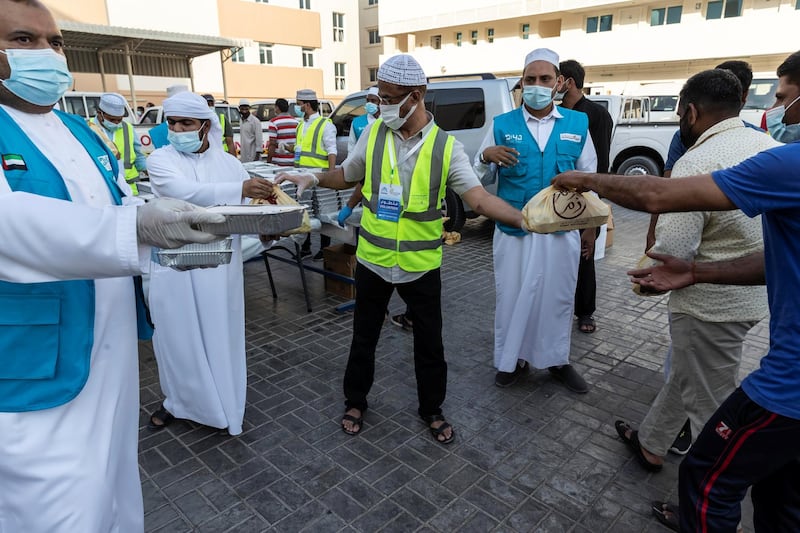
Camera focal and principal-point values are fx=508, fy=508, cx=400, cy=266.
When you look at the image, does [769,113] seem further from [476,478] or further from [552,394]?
[476,478]

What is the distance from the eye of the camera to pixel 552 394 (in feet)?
12.0

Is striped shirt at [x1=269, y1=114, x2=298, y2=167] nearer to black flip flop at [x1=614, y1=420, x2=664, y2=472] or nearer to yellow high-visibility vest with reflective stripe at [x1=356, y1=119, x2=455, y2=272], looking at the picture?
yellow high-visibility vest with reflective stripe at [x1=356, y1=119, x2=455, y2=272]

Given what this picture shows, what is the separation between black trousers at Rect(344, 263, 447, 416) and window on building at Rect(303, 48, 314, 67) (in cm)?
3165

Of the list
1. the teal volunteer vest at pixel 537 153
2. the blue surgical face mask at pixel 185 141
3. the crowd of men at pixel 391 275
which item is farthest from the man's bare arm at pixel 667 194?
the blue surgical face mask at pixel 185 141

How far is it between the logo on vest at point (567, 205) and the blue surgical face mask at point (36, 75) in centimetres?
199

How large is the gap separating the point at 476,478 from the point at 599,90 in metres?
26.0

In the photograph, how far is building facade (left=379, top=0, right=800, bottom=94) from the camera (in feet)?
73.5

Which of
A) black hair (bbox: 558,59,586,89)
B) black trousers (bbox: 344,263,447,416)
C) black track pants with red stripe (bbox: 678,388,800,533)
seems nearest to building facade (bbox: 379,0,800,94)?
black hair (bbox: 558,59,586,89)

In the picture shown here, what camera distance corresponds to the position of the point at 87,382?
1572mm

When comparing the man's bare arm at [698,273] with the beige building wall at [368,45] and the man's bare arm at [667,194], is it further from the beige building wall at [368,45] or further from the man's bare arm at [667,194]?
the beige building wall at [368,45]

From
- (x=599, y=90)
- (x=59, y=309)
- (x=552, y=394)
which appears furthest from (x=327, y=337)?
(x=599, y=90)

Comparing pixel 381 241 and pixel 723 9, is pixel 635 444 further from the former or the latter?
pixel 723 9

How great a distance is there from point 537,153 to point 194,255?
8.64ft

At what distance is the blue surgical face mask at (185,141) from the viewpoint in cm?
297
